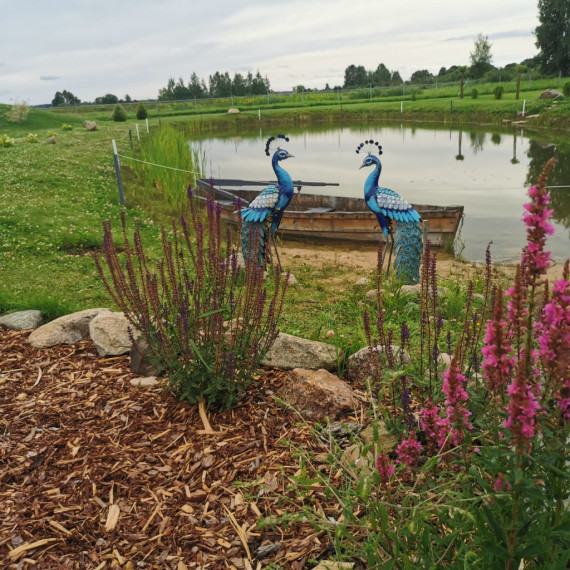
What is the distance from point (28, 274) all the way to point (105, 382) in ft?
13.2

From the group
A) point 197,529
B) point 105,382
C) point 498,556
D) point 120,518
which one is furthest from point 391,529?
point 105,382

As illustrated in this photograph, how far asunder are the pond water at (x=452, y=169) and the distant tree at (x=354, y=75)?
Answer: 1710 inches

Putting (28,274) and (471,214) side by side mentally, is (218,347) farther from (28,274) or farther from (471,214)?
(471,214)

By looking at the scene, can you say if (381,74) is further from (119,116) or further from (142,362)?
(142,362)

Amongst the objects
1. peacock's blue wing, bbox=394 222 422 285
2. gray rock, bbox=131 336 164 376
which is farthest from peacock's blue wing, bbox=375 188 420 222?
gray rock, bbox=131 336 164 376

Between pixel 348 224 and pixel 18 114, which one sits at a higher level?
pixel 18 114

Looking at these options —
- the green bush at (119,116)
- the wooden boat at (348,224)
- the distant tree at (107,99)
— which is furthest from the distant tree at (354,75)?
the wooden boat at (348,224)

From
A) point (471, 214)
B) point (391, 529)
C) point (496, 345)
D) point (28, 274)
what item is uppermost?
point (496, 345)

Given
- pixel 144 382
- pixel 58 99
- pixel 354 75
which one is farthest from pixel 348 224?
pixel 354 75

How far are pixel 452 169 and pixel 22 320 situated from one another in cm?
1765

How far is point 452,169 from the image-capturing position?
65.0 feet

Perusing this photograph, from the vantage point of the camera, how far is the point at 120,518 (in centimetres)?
264

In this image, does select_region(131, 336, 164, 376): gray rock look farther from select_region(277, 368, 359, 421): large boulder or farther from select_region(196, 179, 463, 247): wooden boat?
select_region(196, 179, 463, 247): wooden boat

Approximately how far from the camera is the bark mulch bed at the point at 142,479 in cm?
243
